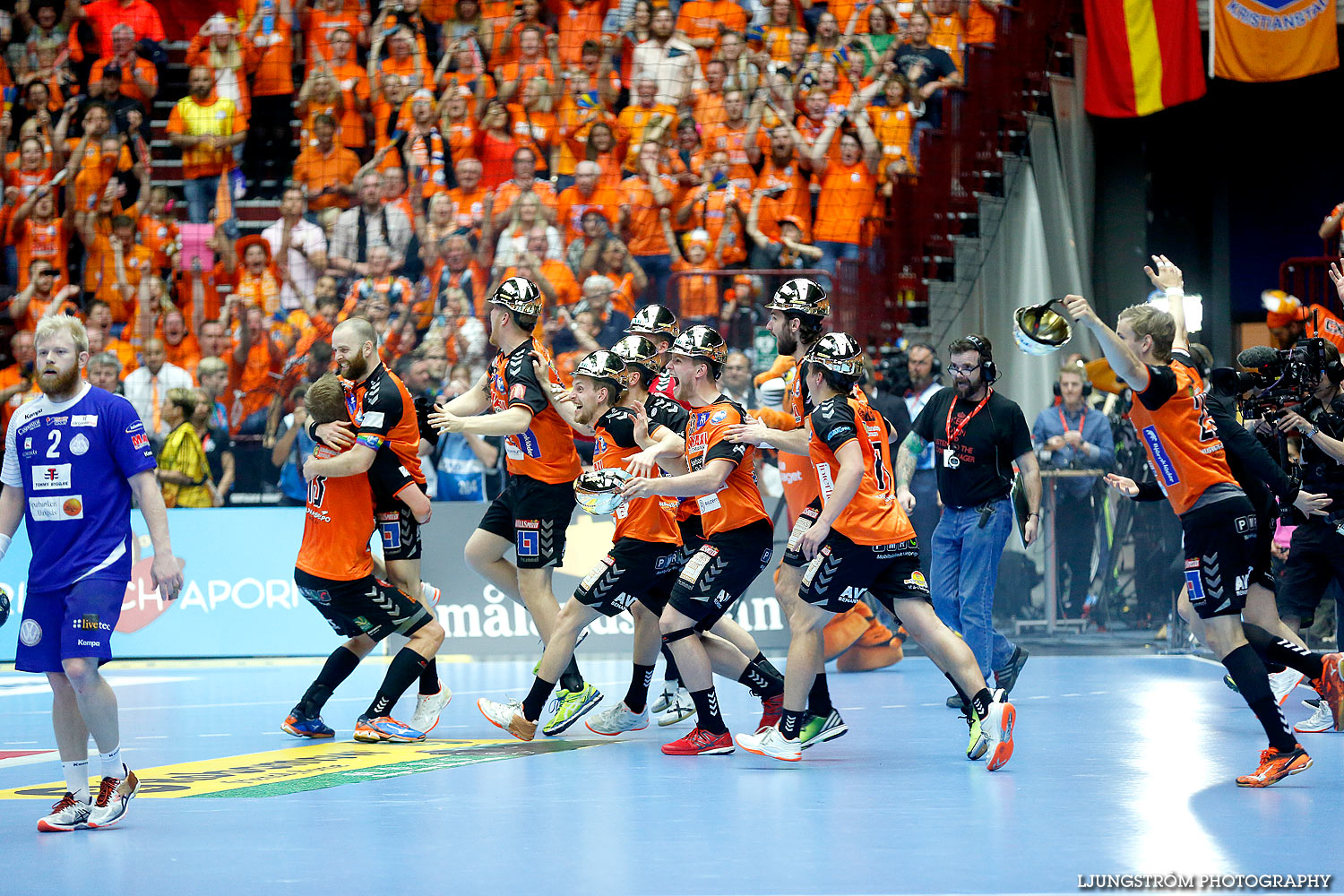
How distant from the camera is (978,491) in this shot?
9531 mm

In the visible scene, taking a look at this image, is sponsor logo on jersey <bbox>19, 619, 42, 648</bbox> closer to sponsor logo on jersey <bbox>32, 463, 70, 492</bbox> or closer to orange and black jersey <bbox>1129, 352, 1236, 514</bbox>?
sponsor logo on jersey <bbox>32, 463, 70, 492</bbox>

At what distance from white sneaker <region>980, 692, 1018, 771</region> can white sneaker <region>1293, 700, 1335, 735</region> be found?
8.19ft

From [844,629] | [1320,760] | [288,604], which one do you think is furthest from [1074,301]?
[288,604]

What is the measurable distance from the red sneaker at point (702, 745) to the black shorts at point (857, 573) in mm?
1032

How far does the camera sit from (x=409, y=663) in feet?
Answer: 28.2

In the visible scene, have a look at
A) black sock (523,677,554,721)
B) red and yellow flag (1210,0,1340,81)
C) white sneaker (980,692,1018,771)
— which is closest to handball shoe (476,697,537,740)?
black sock (523,677,554,721)

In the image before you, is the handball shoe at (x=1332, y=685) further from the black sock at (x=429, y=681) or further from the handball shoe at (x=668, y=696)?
the black sock at (x=429, y=681)

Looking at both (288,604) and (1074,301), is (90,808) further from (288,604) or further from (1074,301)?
(288,604)

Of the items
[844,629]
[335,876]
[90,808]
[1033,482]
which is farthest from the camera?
[844,629]

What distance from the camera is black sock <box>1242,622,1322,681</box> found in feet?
26.2

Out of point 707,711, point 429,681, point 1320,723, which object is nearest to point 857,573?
point 707,711

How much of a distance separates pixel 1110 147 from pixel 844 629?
1080 cm

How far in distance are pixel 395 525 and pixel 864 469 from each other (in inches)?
126

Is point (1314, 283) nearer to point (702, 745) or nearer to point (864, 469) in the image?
point (864, 469)
